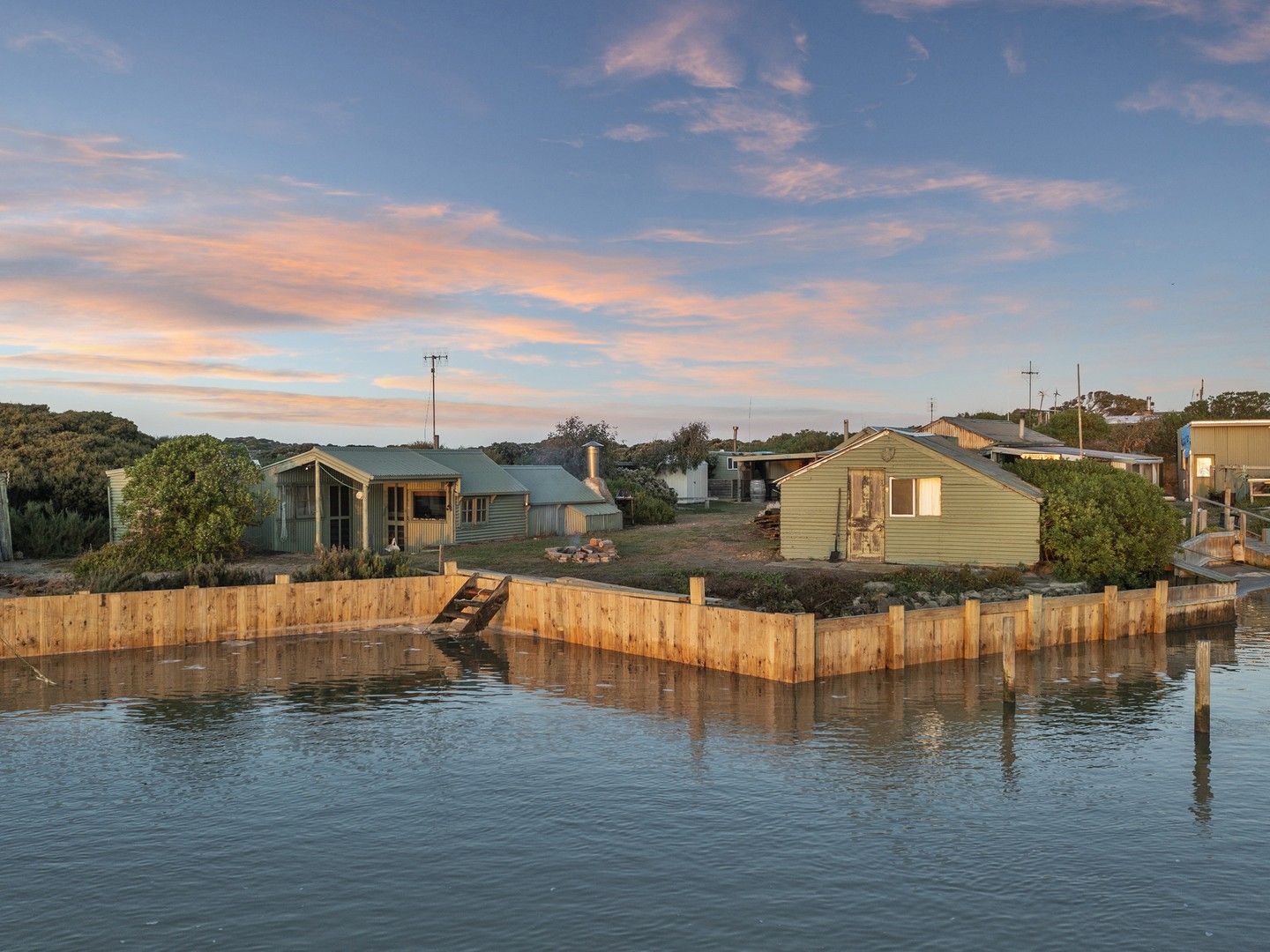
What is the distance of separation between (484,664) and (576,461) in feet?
148

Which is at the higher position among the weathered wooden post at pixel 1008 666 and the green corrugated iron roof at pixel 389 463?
the green corrugated iron roof at pixel 389 463

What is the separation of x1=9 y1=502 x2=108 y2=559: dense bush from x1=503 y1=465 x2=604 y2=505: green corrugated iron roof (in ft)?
60.1

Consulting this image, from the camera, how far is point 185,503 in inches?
1394

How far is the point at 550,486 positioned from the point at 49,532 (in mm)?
21433


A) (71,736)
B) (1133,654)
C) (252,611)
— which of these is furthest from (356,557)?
(1133,654)

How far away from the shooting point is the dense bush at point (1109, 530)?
31922 millimetres

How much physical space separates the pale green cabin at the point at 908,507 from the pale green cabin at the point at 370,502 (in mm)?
13976

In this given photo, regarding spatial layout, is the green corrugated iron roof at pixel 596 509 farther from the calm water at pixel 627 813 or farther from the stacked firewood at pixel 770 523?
the calm water at pixel 627 813

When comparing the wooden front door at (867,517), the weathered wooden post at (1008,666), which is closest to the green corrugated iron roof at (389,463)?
the wooden front door at (867,517)

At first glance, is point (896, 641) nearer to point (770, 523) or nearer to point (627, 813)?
point (627, 813)

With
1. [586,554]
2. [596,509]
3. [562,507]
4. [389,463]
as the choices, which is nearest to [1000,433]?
[596,509]

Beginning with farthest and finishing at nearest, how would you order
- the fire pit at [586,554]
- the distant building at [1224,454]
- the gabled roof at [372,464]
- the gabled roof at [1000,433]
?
the distant building at [1224,454] → the gabled roof at [1000,433] → the gabled roof at [372,464] → the fire pit at [586,554]

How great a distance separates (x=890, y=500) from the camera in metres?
36.1

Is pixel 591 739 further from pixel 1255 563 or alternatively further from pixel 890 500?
pixel 1255 563
